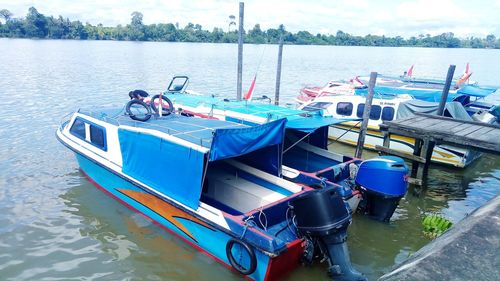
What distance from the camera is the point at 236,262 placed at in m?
6.90

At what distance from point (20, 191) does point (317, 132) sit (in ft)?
28.2

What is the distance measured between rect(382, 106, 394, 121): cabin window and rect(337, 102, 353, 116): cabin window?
1.42 metres

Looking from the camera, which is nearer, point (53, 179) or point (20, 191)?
point (20, 191)

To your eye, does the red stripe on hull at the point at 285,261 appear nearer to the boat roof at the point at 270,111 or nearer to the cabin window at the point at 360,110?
the boat roof at the point at 270,111

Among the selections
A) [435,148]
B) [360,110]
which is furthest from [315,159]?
[360,110]

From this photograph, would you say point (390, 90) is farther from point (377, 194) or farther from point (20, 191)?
point (20, 191)

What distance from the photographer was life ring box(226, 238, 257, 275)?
648 centimetres

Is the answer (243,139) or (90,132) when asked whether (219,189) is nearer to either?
(243,139)

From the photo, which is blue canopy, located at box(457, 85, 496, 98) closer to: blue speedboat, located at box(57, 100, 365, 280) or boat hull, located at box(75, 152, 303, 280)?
blue speedboat, located at box(57, 100, 365, 280)

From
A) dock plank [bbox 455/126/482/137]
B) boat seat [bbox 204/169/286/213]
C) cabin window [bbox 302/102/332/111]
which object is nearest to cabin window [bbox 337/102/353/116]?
cabin window [bbox 302/102/332/111]

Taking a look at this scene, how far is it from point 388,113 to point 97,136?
10.6 metres

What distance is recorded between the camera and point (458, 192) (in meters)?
11.4

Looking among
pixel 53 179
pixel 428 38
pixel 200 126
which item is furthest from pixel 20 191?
pixel 428 38

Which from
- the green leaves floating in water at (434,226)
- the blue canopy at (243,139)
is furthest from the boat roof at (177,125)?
the green leaves floating in water at (434,226)
